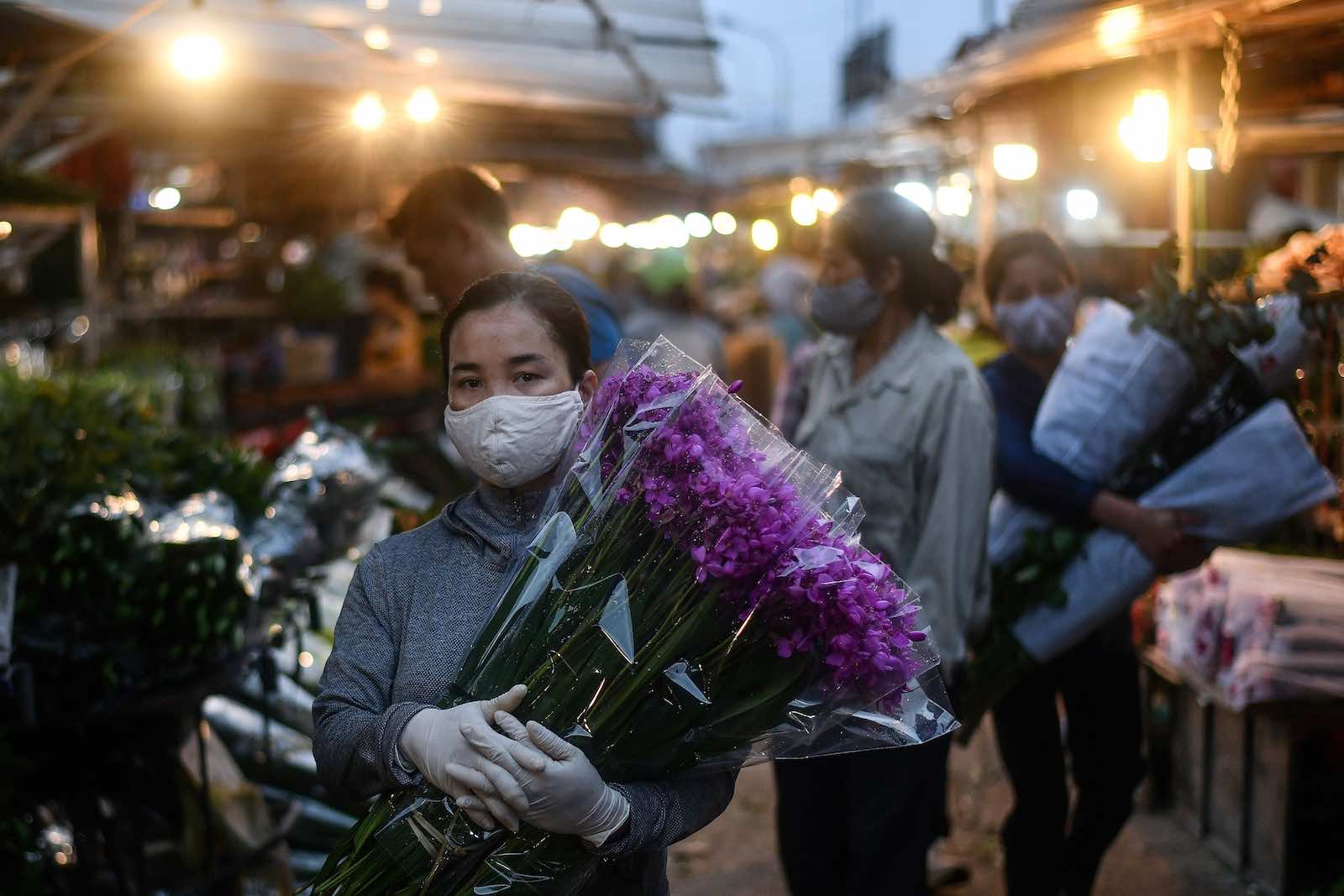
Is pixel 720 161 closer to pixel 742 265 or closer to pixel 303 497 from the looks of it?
pixel 742 265

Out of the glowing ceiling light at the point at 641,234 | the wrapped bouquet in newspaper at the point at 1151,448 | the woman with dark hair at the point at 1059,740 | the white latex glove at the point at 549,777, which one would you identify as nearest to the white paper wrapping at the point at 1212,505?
the wrapped bouquet in newspaper at the point at 1151,448

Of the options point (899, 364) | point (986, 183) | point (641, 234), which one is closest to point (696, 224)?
point (641, 234)

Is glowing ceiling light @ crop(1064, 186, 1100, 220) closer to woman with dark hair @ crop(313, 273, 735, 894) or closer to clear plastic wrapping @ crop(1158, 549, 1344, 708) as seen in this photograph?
clear plastic wrapping @ crop(1158, 549, 1344, 708)

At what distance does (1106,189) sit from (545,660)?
10903 millimetres

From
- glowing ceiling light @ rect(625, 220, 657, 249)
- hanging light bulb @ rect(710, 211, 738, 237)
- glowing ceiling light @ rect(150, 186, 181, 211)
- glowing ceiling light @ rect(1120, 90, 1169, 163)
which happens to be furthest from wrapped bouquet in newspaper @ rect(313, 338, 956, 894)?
glowing ceiling light @ rect(625, 220, 657, 249)

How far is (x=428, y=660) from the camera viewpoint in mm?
1971

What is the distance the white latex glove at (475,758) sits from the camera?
5.62 ft

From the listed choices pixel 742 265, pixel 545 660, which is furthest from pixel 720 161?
pixel 545 660

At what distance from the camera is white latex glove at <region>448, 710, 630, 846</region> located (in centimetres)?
172

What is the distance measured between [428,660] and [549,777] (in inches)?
13.8

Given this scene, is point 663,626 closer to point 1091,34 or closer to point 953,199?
point 1091,34

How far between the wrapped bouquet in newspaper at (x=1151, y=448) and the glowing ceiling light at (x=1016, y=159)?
4.31 metres

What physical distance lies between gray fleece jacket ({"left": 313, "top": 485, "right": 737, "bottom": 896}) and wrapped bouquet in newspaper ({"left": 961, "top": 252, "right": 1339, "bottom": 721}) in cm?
178

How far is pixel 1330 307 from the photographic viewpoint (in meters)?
3.48
